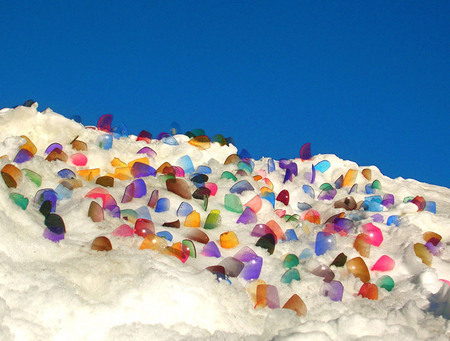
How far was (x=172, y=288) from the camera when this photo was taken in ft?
7.71

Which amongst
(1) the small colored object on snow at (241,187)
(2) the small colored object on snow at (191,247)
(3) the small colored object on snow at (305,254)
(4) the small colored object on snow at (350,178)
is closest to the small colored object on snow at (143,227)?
(2) the small colored object on snow at (191,247)

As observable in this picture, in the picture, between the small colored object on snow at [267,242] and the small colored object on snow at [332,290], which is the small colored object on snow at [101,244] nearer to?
the small colored object on snow at [267,242]

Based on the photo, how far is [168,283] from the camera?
237 centimetres

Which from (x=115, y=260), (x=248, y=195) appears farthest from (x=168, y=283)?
(x=248, y=195)

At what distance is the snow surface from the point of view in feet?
7.06

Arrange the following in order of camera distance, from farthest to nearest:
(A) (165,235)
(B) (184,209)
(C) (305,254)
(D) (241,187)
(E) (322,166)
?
(E) (322,166), (D) (241,187), (B) (184,209), (C) (305,254), (A) (165,235)

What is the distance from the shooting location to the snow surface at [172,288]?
215cm

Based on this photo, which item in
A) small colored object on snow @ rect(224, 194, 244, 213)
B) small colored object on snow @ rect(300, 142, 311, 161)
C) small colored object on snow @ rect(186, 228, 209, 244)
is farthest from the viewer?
small colored object on snow @ rect(300, 142, 311, 161)

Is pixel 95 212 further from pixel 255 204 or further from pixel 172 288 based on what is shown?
pixel 255 204

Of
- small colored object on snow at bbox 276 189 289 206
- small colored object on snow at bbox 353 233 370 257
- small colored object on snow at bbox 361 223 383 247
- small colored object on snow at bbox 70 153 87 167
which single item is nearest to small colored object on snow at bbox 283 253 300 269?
small colored object on snow at bbox 353 233 370 257

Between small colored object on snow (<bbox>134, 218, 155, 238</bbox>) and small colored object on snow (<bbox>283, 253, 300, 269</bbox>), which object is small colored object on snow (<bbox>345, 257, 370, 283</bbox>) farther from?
small colored object on snow (<bbox>134, 218, 155, 238</bbox>)

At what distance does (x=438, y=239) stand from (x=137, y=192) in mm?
2002

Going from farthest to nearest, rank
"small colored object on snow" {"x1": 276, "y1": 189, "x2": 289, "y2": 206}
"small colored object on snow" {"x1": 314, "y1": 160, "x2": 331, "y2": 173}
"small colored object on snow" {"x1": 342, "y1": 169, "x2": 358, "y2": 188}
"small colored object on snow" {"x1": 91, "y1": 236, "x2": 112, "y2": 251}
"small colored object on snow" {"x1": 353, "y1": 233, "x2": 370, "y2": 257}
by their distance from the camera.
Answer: "small colored object on snow" {"x1": 314, "y1": 160, "x2": 331, "y2": 173}, "small colored object on snow" {"x1": 342, "y1": 169, "x2": 358, "y2": 188}, "small colored object on snow" {"x1": 276, "y1": 189, "x2": 289, "y2": 206}, "small colored object on snow" {"x1": 353, "y1": 233, "x2": 370, "y2": 257}, "small colored object on snow" {"x1": 91, "y1": 236, "x2": 112, "y2": 251}

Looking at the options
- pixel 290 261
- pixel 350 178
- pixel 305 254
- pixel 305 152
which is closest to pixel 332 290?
pixel 290 261
